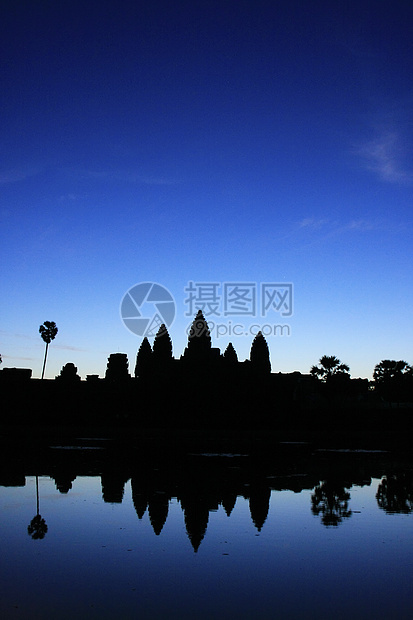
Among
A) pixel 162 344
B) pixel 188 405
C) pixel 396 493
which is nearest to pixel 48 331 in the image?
pixel 162 344

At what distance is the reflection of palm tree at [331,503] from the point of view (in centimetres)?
1311

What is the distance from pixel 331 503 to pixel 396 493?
3195 millimetres

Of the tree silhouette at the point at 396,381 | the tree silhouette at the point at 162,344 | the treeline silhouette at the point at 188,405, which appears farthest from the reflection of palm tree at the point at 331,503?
the tree silhouette at the point at 396,381

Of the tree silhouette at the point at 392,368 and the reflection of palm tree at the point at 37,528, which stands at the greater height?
the tree silhouette at the point at 392,368

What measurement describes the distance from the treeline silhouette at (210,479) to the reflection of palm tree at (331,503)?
0.08ft

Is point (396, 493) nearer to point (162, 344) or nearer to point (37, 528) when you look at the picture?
point (37, 528)

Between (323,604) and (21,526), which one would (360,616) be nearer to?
(323,604)

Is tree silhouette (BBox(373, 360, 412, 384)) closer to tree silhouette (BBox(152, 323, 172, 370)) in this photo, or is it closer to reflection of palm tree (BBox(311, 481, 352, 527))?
tree silhouette (BBox(152, 323, 172, 370))

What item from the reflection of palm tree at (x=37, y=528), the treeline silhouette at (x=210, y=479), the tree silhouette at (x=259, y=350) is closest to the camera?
the reflection of palm tree at (x=37, y=528)

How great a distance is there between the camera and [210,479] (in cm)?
1877

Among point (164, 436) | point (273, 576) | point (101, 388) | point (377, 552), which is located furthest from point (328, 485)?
point (101, 388)

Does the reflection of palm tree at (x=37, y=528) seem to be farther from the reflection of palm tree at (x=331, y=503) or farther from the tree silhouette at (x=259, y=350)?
the tree silhouette at (x=259, y=350)

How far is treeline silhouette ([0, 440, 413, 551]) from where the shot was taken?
13547mm

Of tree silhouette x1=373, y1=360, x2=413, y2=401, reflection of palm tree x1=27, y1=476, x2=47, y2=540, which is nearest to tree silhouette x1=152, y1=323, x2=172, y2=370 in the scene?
tree silhouette x1=373, y1=360, x2=413, y2=401
